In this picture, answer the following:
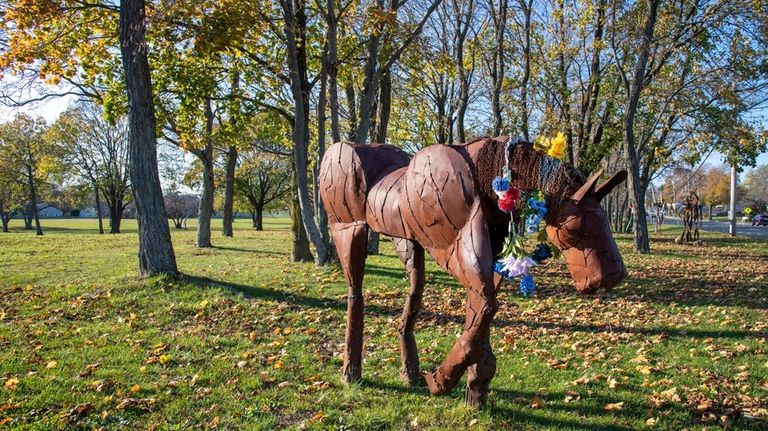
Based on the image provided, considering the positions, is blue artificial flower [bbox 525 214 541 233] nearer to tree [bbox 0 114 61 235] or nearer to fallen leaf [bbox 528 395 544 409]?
fallen leaf [bbox 528 395 544 409]

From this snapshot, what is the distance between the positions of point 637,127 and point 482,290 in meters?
22.4

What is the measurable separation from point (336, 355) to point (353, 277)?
1.70m

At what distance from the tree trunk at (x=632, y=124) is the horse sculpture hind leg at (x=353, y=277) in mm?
13653

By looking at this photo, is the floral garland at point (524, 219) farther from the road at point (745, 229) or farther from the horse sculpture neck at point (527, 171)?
the road at point (745, 229)

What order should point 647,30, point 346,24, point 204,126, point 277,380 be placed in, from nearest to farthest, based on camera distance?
point 277,380 < point 346,24 < point 647,30 < point 204,126

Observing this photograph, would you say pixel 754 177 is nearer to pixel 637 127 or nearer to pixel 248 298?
pixel 637 127

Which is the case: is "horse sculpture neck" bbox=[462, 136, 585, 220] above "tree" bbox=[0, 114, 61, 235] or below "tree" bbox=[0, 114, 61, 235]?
below

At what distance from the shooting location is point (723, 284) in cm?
1060

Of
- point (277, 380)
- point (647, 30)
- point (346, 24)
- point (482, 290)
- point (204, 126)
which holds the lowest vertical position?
point (277, 380)

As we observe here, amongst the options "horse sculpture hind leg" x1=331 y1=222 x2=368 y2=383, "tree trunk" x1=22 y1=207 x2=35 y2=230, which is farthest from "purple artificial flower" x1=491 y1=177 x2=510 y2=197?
"tree trunk" x1=22 y1=207 x2=35 y2=230

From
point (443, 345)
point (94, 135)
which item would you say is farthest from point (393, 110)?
point (94, 135)

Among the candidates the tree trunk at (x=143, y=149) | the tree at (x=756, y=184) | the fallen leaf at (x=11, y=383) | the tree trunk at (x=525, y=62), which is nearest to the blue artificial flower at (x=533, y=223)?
the fallen leaf at (x=11, y=383)

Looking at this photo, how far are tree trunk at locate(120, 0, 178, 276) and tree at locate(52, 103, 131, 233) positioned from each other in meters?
28.3

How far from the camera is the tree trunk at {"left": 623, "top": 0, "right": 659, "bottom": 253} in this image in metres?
15.0
